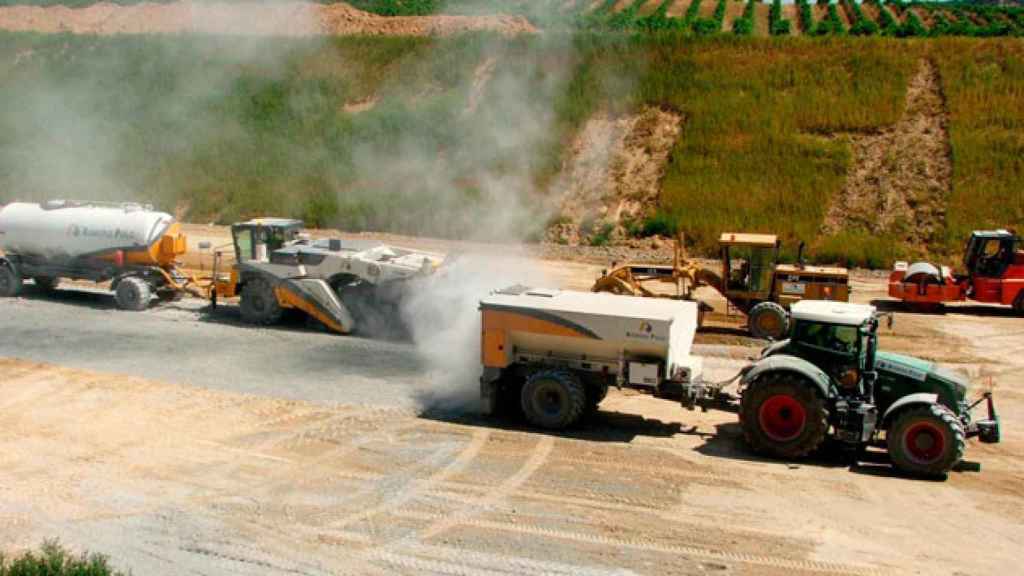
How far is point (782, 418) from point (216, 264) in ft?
52.2

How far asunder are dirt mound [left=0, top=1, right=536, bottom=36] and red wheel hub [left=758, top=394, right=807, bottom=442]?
30.0m

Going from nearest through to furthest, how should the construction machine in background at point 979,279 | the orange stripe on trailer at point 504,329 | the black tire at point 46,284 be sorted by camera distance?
the orange stripe on trailer at point 504,329 < the construction machine in background at point 979,279 < the black tire at point 46,284

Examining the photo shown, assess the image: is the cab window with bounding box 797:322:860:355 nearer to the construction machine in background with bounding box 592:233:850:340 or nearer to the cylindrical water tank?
the construction machine in background with bounding box 592:233:850:340

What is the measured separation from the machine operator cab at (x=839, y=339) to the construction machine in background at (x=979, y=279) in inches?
522

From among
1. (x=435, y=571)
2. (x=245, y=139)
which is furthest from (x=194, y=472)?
(x=245, y=139)

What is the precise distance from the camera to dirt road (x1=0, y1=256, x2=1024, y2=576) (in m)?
11.6

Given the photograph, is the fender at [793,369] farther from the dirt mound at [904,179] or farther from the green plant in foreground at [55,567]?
the dirt mound at [904,179]

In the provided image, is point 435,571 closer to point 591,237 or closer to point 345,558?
point 345,558

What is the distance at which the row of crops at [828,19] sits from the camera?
45750 mm

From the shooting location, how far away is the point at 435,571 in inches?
441

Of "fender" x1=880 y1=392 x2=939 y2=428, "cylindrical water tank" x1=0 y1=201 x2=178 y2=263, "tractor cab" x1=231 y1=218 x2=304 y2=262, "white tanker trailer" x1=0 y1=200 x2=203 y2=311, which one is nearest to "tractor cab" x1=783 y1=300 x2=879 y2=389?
"fender" x1=880 y1=392 x2=939 y2=428

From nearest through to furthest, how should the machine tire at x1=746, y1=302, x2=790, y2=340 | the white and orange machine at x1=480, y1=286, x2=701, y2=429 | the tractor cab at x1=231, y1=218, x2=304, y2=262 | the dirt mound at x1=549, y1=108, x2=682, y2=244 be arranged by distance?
the white and orange machine at x1=480, y1=286, x2=701, y2=429 < the machine tire at x1=746, y1=302, x2=790, y2=340 < the tractor cab at x1=231, y1=218, x2=304, y2=262 < the dirt mound at x1=549, y1=108, x2=682, y2=244

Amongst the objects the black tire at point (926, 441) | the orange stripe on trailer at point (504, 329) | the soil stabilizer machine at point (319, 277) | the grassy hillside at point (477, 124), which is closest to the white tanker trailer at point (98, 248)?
the soil stabilizer machine at point (319, 277)

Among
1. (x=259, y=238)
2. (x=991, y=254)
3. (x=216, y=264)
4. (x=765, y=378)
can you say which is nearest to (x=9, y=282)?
(x=216, y=264)
